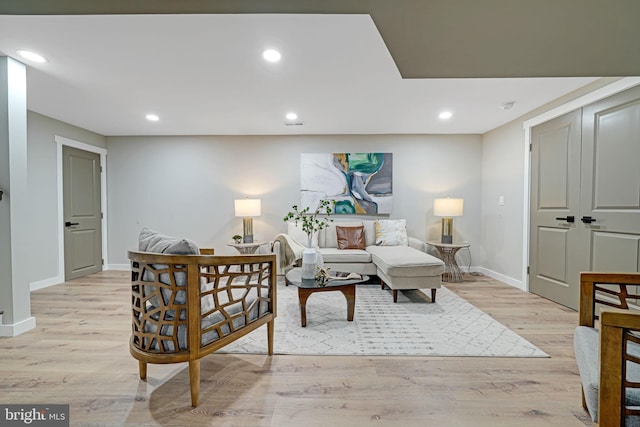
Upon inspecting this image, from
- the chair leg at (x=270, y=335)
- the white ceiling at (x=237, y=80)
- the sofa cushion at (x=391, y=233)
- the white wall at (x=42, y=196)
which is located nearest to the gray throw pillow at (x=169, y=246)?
the chair leg at (x=270, y=335)

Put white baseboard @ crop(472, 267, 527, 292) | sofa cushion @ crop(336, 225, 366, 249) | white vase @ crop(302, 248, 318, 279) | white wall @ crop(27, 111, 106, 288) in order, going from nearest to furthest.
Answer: white vase @ crop(302, 248, 318, 279) < white wall @ crop(27, 111, 106, 288) < white baseboard @ crop(472, 267, 527, 292) < sofa cushion @ crop(336, 225, 366, 249)

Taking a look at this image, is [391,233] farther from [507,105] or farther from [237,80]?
[237,80]

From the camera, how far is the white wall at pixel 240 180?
4648 millimetres

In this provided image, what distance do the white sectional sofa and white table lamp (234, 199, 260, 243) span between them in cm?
60

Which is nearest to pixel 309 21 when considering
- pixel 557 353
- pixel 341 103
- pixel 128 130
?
pixel 341 103

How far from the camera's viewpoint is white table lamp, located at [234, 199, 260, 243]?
4.27 m

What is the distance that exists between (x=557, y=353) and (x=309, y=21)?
116 inches

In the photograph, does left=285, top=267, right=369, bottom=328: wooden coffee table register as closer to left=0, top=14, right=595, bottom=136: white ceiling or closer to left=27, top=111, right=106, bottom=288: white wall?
left=0, top=14, right=595, bottom=136: white ceiling

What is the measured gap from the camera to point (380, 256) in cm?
353

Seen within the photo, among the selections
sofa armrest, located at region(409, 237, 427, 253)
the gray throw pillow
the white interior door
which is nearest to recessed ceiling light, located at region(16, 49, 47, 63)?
the gray throw pillow

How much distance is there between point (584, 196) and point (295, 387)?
3278 millimetres

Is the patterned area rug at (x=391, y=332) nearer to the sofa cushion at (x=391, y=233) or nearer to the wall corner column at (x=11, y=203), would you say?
the sofa cushion at (x=391, y=233)

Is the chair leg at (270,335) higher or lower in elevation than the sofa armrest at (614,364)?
lower

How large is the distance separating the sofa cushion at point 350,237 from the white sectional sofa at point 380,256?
86mm
